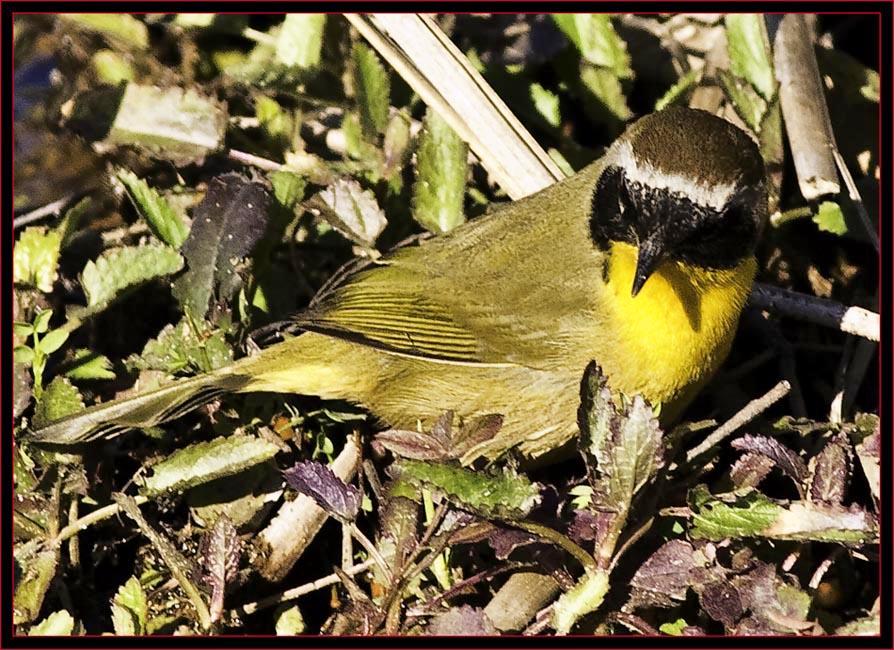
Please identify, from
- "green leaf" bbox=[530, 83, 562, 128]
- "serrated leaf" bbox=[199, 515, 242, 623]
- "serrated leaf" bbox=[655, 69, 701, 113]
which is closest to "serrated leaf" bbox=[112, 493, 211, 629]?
"serrated leaf" bbox=[199, 515, 242, 623]

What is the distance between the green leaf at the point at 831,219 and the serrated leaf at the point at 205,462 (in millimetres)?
1785

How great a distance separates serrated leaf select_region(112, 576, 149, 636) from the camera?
256 centimetres

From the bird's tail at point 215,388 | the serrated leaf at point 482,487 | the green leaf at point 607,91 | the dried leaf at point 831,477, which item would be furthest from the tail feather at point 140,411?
the green leaf at point 607,91

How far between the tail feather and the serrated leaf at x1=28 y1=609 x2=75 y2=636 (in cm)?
49

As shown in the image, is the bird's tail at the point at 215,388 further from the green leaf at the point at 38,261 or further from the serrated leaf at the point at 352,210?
the green leaf at the point at 38,261

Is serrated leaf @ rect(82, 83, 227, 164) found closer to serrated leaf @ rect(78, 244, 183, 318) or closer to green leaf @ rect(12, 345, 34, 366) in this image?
serrated leaf @ rect(78, 244, 183, 318)

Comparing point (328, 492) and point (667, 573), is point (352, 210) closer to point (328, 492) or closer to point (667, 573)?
point (328, 492)

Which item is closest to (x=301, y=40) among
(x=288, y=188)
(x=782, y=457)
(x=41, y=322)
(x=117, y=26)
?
(x=288, y=188)

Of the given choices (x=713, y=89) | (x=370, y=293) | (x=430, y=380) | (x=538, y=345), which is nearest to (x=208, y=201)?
(x=370, y=293)

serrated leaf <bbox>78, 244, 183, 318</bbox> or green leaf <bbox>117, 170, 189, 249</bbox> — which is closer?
serrated leaf <bbox>78, 244, 183, 318</bbox>

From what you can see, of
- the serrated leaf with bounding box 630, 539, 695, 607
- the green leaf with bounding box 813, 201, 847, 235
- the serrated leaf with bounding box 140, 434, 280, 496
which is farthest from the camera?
the green leaf with bounding box 813, 201, 847, 235

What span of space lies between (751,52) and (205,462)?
225cm

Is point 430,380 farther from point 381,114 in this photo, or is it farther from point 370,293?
point 381,114

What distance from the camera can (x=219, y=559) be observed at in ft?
8.43
